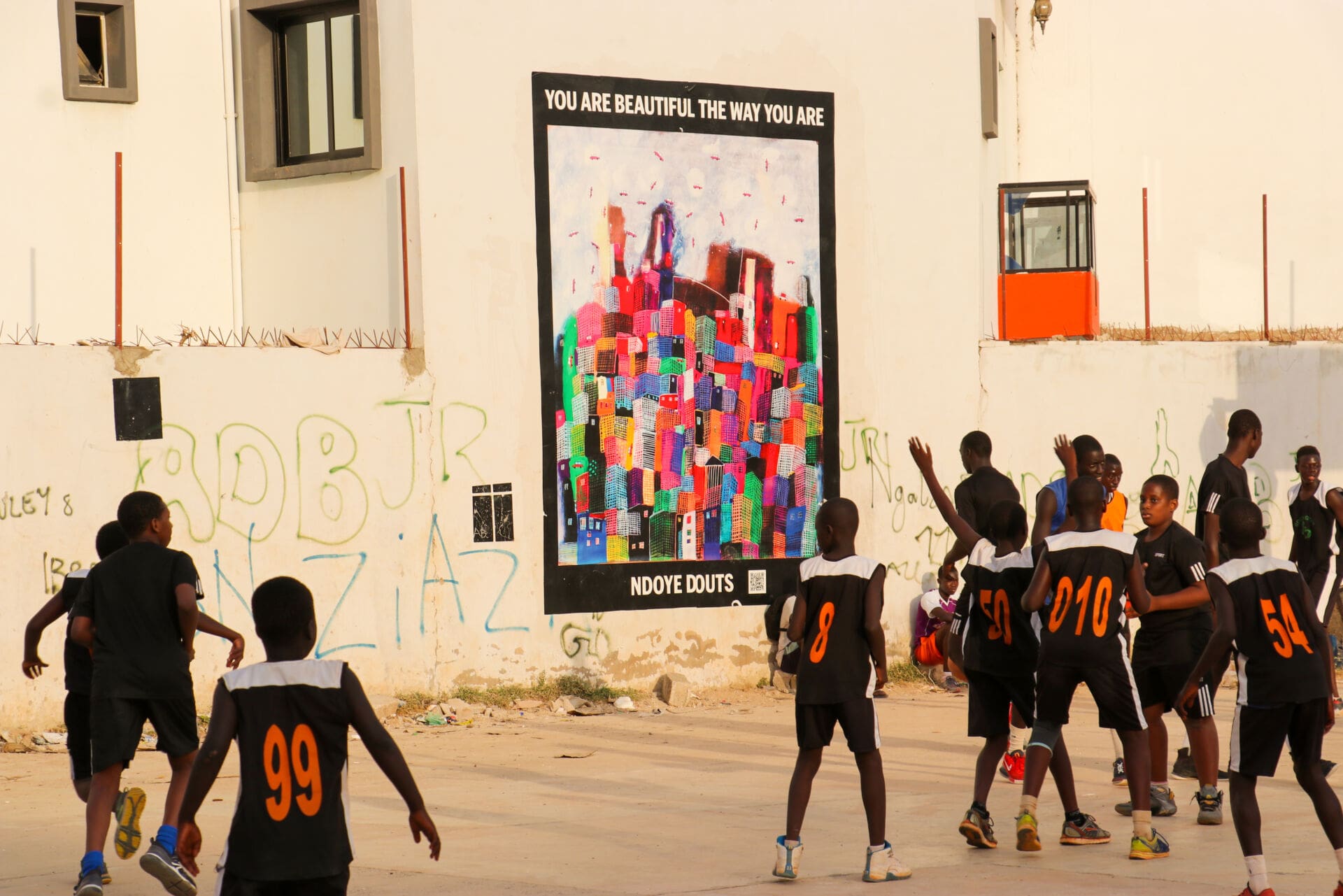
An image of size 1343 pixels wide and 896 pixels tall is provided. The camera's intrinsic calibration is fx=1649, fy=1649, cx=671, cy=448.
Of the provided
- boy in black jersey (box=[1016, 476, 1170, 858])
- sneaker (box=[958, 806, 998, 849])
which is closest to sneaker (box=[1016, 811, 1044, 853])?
boy in black jersey (box=[1016, 476, 1170, 858])

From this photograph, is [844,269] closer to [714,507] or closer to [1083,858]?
[714,507]

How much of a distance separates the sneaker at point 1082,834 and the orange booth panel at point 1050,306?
15040 mm

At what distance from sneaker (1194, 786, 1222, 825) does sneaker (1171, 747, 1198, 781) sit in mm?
1234

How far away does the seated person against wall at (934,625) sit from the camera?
43.6ft

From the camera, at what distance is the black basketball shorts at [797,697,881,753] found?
253 inches

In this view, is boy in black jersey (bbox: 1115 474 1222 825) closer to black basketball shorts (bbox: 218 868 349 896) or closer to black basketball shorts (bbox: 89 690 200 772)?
black basketball shorts (bbox: 89 690 200 772)

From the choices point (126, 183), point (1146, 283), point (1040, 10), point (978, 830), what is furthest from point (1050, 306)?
point (978, 830)

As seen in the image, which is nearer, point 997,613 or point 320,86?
point 997,613

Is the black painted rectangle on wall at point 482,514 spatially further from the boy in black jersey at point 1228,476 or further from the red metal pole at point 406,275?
the boy in black jersey at point 1228,476

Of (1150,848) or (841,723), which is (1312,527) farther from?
(841,723)

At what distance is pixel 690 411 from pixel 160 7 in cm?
612

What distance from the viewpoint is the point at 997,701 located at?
7.20m

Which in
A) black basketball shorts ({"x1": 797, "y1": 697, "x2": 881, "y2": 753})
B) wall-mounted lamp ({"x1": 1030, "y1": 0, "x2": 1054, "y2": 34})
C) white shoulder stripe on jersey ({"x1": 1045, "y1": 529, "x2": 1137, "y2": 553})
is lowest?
black basketball shorts ({"x1": 797, "y1": 697, "x2": 881, "y2": 753})

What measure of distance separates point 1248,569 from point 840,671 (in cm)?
157
